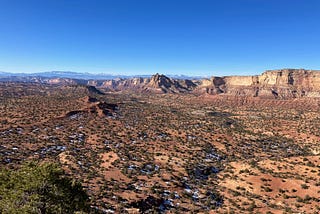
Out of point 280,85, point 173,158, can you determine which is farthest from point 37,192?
point 280,85

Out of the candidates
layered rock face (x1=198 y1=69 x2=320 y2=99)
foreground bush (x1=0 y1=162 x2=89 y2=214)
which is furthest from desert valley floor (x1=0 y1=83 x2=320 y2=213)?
layered rock face (x1=198 y1=69 x2=320 y2=99)

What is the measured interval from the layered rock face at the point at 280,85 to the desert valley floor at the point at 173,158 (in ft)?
205

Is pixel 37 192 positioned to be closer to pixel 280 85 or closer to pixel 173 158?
pixel 173 158

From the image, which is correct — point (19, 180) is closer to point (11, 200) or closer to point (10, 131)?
point (11, 200)

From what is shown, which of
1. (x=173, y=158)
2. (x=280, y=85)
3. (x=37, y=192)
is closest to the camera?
(x=37, y=192)

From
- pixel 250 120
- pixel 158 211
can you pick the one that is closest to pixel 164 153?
pixel 158 211

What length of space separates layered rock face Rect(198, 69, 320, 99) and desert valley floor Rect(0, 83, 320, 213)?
62557 millimetres

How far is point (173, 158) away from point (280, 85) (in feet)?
429

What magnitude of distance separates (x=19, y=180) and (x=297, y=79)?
543 ft

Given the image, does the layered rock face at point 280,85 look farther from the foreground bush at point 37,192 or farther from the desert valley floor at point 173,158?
the foreground bush at point 37,192

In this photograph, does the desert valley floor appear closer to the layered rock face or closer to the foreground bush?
the foreground bush

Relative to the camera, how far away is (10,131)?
5762cm

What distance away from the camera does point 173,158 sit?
157 ft

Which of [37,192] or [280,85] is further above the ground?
[280,85]
